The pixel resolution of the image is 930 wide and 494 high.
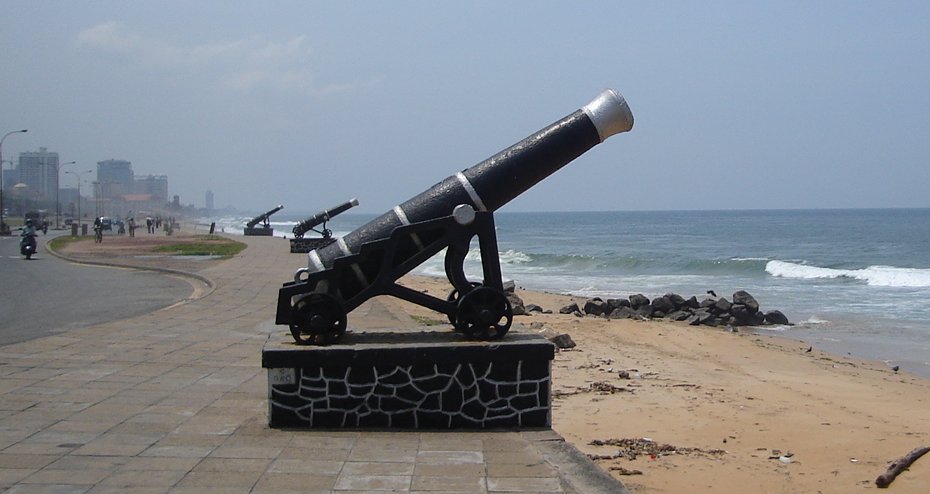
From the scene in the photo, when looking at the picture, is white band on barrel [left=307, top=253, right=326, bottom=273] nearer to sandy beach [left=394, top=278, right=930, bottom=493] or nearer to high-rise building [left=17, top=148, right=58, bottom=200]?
sandy beach [left=394, top=278, right=930, bottom=493]

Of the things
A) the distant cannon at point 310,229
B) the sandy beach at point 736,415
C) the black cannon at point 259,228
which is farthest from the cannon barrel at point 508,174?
the black cannon at point 259,228

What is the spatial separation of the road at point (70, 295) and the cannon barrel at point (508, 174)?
20.5 feet

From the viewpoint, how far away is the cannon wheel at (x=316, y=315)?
673 centimetres

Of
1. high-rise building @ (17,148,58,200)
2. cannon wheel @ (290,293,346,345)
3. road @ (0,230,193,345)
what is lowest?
road @ (0,230,193,345)

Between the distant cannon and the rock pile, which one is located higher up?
the distant cannon

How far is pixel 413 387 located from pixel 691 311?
677 inches

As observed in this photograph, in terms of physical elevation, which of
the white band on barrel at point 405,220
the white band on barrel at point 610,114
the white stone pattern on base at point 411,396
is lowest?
the white stone pattern on base at point 411,396

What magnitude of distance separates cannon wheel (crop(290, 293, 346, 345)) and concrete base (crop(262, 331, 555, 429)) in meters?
0.22

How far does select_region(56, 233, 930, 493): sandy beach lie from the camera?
7.76m

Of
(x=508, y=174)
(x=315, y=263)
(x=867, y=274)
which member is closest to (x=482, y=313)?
(x=508, y=174)

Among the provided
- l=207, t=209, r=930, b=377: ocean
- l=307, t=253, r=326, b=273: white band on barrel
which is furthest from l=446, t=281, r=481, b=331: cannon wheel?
l=207, t=209, r=930, b=377: ocean

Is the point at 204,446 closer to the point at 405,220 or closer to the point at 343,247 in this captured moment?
the point at 343,247

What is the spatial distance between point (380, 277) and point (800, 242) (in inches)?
2605

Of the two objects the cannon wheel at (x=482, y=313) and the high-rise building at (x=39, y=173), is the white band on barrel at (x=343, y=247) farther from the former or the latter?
the high-rise building at (x=39, y=173)
